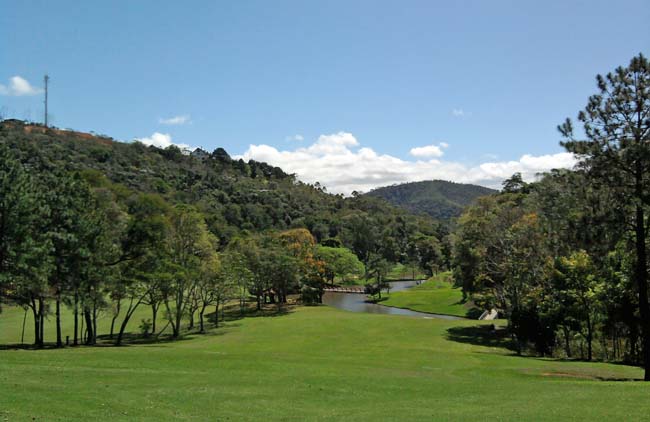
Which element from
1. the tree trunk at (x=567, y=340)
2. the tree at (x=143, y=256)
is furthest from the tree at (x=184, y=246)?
the tree trunk at (x=567, y=340)

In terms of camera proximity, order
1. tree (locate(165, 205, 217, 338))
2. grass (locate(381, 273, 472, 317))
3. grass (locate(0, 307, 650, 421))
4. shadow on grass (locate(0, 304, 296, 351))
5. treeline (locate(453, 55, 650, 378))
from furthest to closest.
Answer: grass (locate(381, 273, 472, 317)) < tree (locate(165, 205, 217, 338)) < shadow on grass (locate(0, 304, 296, 351)) < treeline (locate(453, 55, 650, 378)) < grass (locate(0, 307, 650, 421))

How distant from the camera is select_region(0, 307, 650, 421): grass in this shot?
14.5 meters

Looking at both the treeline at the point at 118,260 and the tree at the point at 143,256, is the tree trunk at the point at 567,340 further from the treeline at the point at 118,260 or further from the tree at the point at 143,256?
the tree at the point at 143,256

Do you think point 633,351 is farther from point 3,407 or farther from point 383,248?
point 383,248

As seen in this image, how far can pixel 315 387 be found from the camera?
1956cm

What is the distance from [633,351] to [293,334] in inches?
1026

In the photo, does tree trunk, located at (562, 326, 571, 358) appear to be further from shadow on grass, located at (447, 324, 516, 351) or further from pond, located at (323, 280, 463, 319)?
pond, located at (323, 280, 463, 319)

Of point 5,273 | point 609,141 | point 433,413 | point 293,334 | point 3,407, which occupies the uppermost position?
point 609,141

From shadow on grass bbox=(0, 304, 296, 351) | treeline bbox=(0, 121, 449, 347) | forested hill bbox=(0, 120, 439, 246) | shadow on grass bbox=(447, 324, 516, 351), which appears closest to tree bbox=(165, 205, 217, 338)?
treeline bbox=(0, 121, 449, 347)

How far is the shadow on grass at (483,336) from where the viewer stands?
4200 centimetres

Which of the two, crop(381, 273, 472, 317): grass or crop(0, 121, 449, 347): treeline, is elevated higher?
crop(0, 121, 449, 347): treeline

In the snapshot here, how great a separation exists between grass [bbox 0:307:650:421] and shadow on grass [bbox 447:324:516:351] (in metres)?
7.57

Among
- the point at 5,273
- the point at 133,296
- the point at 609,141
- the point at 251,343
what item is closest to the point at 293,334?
the point at 251,343

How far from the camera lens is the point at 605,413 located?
1424 cm
